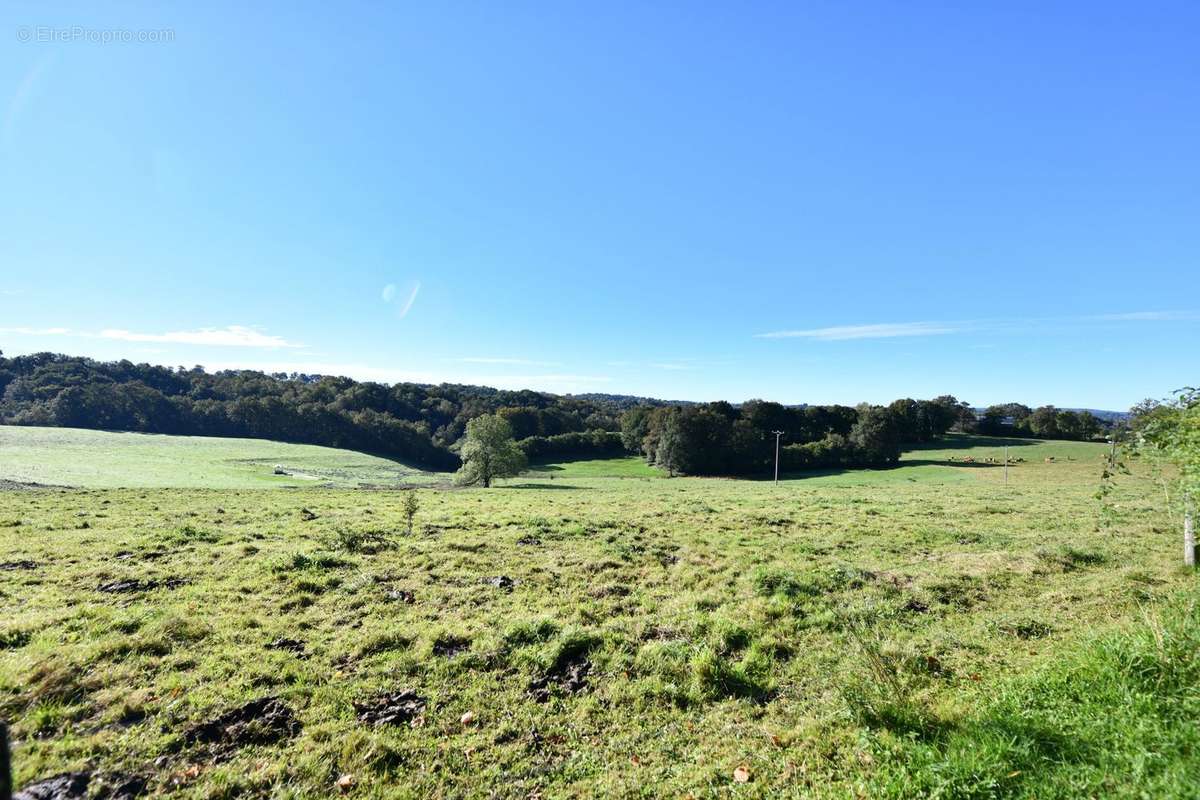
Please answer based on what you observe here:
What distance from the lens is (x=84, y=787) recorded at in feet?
16.7

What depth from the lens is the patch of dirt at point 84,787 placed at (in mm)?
4914

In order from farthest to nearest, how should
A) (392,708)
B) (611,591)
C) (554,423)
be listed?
1. (554,423)
2. (611,591)
3. (392,708)

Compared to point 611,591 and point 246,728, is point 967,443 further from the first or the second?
point 246,728

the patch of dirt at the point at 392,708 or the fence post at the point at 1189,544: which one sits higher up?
the fence post at the point at 1189,544

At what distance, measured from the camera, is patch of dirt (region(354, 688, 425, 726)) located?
21.2ft

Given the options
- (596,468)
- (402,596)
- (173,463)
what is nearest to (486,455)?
(596,468)

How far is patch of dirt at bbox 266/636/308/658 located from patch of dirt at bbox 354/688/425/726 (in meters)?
2.15

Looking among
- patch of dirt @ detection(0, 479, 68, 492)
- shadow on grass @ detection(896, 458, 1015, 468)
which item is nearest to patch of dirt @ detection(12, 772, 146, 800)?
patch of dirt @ detection(0, 479, 68, 492)

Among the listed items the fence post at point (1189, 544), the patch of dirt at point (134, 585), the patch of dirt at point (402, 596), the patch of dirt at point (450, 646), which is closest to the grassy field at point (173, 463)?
the patch of dirt at point (134, 585)

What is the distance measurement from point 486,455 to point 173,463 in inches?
1342

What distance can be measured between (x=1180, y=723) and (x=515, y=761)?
7004 millimetres

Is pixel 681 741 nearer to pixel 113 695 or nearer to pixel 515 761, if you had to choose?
pixel 515 761

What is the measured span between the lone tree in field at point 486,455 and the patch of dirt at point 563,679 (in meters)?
49.7

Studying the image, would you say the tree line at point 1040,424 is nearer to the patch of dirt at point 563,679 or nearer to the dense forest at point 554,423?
the dense forest at point 554,423
